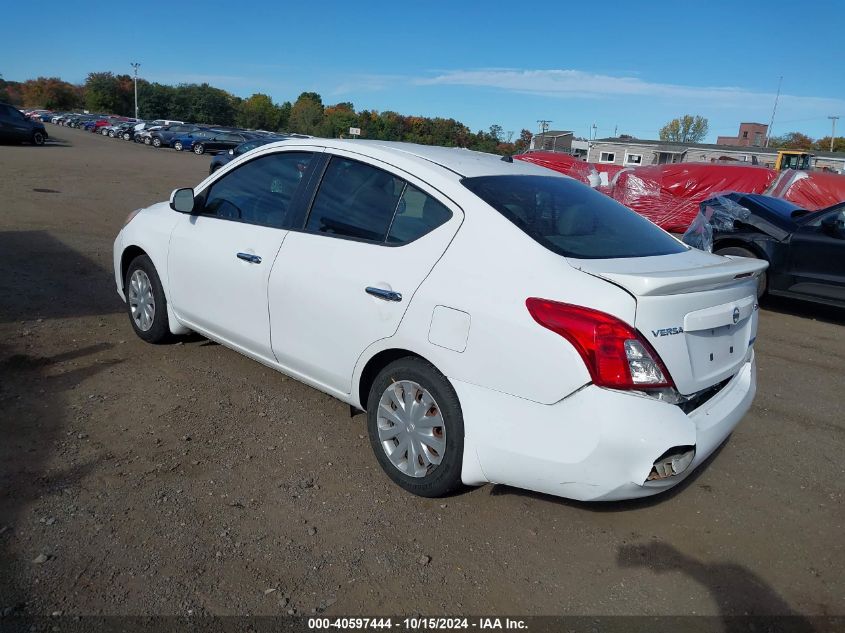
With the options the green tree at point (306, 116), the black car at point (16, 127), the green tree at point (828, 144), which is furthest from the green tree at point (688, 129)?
the black car at point (16, 127)

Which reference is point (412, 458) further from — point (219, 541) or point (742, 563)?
point (742, 563)

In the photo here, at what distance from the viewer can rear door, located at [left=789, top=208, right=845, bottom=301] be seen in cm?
762

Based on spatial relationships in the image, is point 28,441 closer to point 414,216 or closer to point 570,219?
point 414,216

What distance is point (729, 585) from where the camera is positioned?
9.58ft

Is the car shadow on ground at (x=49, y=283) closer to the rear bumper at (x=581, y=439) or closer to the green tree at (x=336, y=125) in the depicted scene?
the rear bumper at (x=581, y=439)

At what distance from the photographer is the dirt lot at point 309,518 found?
8.98 ft

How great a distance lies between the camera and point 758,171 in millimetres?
14234

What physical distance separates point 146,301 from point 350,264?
95.5 inches

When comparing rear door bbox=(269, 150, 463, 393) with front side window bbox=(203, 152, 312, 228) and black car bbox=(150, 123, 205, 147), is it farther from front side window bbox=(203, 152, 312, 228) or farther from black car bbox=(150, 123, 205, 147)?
black car bbox=(150, 123, 205, 147)

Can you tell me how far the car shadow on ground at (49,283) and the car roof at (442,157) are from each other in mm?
3056

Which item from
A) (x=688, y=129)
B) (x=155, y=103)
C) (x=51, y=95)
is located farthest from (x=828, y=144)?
(x=51, y=95)

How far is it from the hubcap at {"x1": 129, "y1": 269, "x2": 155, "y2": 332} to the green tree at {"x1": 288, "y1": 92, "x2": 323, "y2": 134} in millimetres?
59490

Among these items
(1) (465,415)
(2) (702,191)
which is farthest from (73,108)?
(1) (465,415)

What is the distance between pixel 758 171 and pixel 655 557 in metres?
13.4
